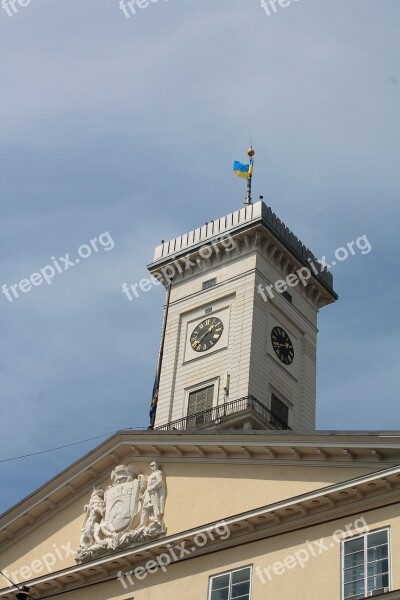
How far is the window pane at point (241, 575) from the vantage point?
3488 cm

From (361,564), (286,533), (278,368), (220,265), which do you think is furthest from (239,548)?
(220,265)

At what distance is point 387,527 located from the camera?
3256 centimetres

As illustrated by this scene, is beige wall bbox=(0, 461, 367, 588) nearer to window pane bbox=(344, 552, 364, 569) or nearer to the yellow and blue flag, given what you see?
window pane bbox=(344, 552, 364, 569)

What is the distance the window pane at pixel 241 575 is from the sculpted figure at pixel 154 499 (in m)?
3.75

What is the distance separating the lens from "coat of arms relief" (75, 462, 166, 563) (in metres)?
38.4

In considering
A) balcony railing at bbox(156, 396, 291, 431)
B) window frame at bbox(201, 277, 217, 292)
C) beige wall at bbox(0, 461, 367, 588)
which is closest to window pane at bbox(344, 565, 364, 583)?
beige wall at bbox(0, 461, 367, 588)

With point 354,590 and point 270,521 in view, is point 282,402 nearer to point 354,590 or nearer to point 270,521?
point 270,521

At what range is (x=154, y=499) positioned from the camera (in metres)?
38.8

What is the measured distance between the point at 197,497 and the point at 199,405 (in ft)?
75.6

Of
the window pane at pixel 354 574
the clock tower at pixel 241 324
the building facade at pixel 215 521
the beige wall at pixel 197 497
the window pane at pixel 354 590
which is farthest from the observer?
the clock tower at pixel 241 324

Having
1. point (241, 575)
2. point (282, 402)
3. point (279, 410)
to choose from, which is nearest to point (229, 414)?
point (279, 410)

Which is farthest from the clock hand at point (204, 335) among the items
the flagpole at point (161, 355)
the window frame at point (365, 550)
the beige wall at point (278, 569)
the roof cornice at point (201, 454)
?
the window frame at point (365, 550)

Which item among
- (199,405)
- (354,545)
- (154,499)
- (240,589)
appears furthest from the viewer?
(199,405)

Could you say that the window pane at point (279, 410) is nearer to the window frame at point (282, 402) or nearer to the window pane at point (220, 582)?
the window frame at point (282, 402)
